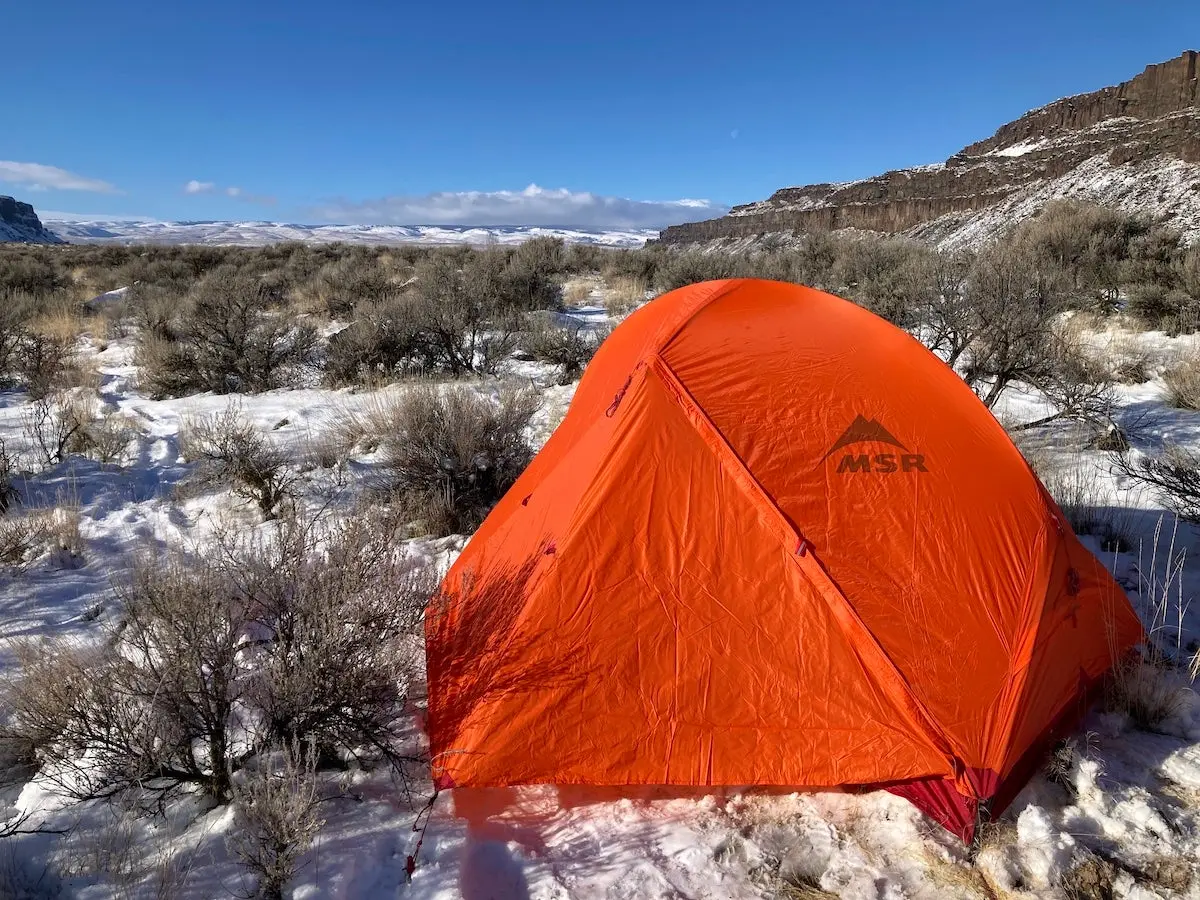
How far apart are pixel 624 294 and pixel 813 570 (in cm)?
1276

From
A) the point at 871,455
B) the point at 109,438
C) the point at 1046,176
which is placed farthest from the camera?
the point at 1046,176

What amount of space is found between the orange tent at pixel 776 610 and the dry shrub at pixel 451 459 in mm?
1900

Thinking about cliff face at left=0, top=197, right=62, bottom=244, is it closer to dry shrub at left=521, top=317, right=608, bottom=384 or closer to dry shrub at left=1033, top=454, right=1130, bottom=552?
dry shrub at left=521, top=317, right=608, bottom=384

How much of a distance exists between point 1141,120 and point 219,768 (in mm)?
37324

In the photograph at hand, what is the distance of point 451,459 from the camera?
17.3 ft

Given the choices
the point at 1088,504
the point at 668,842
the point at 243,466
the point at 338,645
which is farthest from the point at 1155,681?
the point at 243,466

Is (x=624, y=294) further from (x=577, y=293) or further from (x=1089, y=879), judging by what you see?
(x=1089, y=879)

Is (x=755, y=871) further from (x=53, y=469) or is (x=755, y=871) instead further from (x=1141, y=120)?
(x=1141, y=120)

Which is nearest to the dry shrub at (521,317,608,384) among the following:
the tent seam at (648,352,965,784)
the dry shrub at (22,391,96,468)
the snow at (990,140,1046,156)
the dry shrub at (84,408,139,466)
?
the dry shrub at (84,408,139,466)

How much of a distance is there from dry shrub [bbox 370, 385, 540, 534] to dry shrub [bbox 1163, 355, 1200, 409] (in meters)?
6.47

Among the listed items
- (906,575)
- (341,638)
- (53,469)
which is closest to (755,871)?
(906,575)

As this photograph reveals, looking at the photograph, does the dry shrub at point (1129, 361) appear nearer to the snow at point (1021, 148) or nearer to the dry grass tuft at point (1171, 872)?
the dry grass tuft at point (1171, 872)

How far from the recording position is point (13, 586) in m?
4.08

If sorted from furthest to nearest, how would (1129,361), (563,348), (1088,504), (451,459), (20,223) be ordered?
1. (20,223)
2. (563,348)
3. (1129,361)
4. (451,459)
5. (1088,504)
